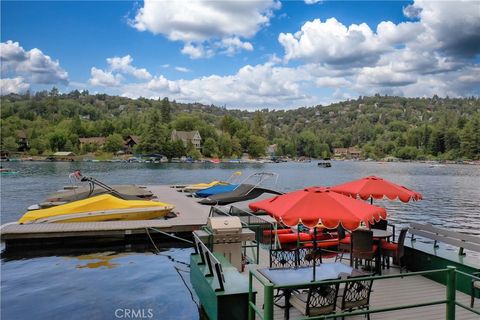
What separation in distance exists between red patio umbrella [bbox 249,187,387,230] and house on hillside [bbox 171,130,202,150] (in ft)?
529

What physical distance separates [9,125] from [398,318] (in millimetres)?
190592

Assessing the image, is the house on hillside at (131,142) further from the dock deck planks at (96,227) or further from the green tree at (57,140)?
the dock deck planks at (96,227)

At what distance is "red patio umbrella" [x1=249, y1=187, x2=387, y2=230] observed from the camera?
715 cm

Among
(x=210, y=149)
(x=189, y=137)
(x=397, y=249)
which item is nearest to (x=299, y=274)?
(x=397, y=249)

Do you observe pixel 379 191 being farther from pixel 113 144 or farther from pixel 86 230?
pixel 113 144

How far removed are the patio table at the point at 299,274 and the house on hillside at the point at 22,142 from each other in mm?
179154

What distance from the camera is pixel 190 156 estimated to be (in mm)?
160875

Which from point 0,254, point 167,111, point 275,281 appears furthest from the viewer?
point 167,111

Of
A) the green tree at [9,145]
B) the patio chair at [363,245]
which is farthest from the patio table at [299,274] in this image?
the green tree at [9,145]

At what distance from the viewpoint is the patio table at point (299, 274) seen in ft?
22.0

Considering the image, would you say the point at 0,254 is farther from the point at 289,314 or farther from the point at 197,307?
the point at 289,314

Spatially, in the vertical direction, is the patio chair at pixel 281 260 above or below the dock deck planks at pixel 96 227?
above

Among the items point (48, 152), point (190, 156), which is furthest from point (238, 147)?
point (48, 152)

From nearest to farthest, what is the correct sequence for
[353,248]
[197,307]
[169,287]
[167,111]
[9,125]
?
[353,248] → [197,307] → [169,287] → [9,125] → [167,111]
